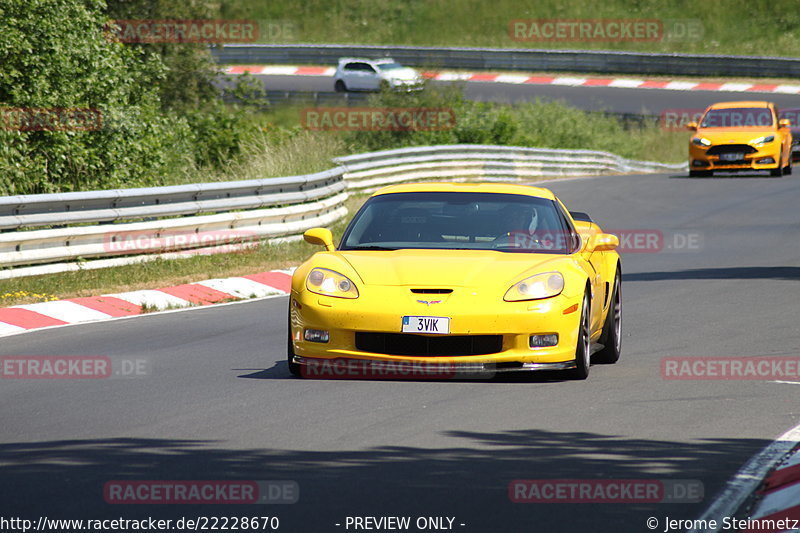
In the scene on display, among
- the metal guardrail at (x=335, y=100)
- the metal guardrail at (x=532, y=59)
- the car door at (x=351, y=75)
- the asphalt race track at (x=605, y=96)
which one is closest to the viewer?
the metal guardrail at (x=335, y=100)

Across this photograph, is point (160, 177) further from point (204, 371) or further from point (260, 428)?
point (260, 428)

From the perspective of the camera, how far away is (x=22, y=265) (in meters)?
14.6

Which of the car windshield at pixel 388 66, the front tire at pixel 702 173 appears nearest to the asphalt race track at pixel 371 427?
the front tire at pixel 702 173

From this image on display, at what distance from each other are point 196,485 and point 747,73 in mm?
47720

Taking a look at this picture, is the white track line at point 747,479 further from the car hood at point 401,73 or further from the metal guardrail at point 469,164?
the car hood at point 401,73

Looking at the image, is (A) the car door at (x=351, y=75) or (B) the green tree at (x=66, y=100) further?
(A) the car door at (x=351, y=75)

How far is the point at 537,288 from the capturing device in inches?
356

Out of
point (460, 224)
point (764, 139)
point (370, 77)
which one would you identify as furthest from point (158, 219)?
point (370, 77)

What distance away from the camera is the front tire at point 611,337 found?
406 inches

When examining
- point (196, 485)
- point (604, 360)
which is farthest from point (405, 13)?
point (196, 485)

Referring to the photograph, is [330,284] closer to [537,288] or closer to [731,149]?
[537,288]

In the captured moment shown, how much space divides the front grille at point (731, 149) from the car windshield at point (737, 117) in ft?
1.54

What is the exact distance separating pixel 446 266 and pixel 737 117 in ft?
77.9

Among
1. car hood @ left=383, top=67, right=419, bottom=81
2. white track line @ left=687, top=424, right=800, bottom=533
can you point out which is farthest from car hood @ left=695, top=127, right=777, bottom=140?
white track line @ left=687, top=424, right=800, bottom=533
